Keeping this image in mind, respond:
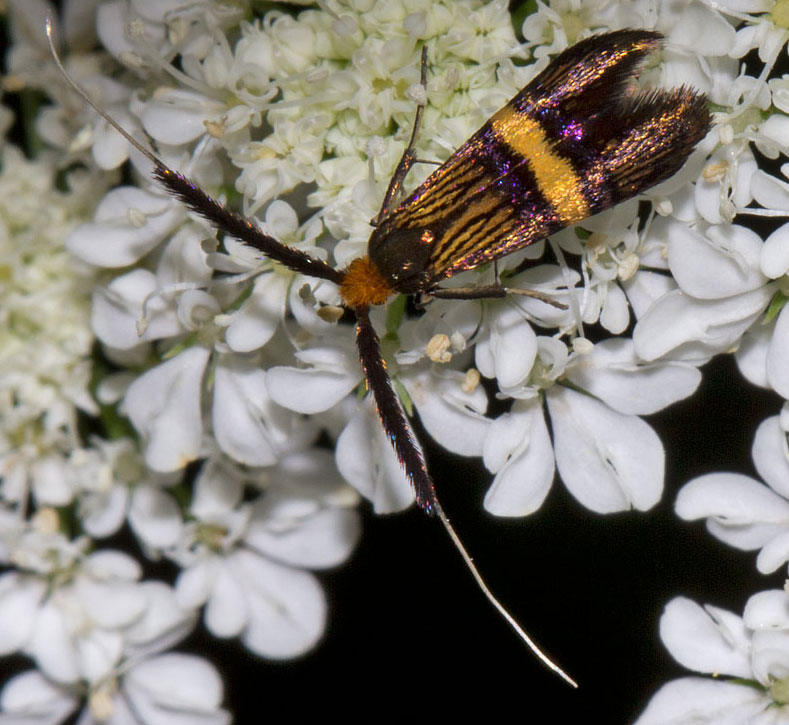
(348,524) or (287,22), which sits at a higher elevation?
(287,22)

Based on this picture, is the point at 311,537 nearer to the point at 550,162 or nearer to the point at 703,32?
the point at 550,162

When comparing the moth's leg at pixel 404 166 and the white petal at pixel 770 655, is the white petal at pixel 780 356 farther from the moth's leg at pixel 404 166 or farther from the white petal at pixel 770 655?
the moth's leg at pixel 404 166

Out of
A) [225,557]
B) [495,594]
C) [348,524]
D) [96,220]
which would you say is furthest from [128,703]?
[96,220]

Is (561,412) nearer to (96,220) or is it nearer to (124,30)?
(96,220)

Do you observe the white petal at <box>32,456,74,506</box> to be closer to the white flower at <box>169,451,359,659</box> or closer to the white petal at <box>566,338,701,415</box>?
the white flower at <box>169,451,359,659</box>

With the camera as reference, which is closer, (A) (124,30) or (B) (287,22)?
(B) (287,22)

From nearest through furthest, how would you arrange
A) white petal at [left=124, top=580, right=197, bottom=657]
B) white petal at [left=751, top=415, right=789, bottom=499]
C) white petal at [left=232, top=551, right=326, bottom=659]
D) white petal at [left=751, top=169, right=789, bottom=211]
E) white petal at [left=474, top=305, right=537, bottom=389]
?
white petal at [left=751, top=169, right=789, bottom=211], white petal at [left=474, top=305, right=537, bottom=389], white petal at [left=751, top=415, right=789, bottom=499], white petal at [left=124, top=580, right=197, bottom=657], white petal at [left=232, top=551, right=326, bottom=659]

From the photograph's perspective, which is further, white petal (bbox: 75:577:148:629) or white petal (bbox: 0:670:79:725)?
white petal (bbox: 0:670:79:725)

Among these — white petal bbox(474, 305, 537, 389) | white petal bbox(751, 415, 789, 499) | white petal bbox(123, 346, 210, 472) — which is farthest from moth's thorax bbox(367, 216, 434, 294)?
white petal bbox(751, 415, 789, 499)
